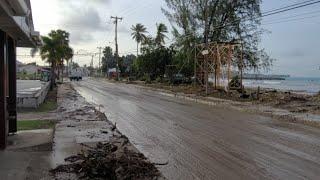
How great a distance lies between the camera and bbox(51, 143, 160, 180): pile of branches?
987cm

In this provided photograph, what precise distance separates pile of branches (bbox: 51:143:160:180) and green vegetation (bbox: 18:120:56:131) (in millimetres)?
7070

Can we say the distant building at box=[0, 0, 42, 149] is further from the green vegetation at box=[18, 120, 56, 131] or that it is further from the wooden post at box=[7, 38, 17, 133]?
the green vegetation at box=[18, 120, 56, 131]

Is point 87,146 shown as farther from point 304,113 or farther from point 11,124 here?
point 304,113

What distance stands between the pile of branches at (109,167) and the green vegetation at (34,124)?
7070 millimetres

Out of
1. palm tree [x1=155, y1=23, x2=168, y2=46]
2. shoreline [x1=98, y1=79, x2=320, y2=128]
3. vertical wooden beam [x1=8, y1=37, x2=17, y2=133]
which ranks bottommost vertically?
shoreline [x1=98, y1=79, x2=320, y2=128]

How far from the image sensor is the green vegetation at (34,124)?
18.5 meters

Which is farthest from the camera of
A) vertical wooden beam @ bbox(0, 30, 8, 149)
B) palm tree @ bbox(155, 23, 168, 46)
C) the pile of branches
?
palm tree @ bbox(155, 23, 168, 46)

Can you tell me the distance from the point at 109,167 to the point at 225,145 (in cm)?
472

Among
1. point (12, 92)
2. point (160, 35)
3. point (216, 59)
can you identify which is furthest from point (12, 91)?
point (160, 35)

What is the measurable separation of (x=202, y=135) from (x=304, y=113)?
38.0 feet

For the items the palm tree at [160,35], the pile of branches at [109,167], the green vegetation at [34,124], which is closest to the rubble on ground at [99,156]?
the pile of branches at [109,167]

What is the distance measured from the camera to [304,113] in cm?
2616

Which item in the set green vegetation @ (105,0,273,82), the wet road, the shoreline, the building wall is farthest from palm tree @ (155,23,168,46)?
the building wall

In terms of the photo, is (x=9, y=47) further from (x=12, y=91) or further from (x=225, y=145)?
(x=225, y=145)
